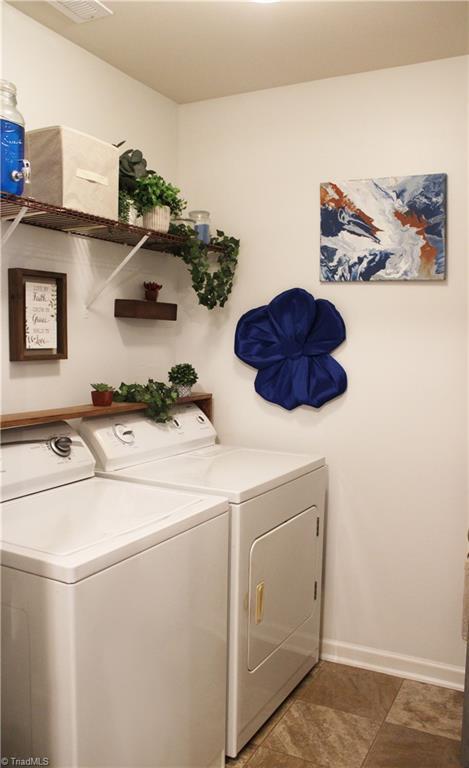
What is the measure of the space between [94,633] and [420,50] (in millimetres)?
2328

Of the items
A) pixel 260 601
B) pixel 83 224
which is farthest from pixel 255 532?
pixel 83 224

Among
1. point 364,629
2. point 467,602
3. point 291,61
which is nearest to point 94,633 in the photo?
point 467,602

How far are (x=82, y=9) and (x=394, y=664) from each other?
9.10 ft

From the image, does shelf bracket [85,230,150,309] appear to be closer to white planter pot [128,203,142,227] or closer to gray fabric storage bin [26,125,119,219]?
white planter pot [128,203,142,227]

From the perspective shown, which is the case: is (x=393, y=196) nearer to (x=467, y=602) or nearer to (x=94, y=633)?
(x=467, y=602)

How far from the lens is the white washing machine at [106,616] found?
1.49 metres

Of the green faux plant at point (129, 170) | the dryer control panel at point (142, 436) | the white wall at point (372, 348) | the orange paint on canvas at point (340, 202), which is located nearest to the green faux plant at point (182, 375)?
the dryer control panel at point (142, 436)

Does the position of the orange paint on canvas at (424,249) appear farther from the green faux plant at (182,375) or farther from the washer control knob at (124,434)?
the washer control knob at (124,434)

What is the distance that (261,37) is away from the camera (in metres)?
2.42

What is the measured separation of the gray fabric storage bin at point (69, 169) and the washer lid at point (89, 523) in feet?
3.07

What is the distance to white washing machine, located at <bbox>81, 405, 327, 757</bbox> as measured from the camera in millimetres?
2172

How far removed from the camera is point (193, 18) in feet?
7.49

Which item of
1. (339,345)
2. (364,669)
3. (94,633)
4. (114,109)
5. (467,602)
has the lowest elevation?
(364,669)

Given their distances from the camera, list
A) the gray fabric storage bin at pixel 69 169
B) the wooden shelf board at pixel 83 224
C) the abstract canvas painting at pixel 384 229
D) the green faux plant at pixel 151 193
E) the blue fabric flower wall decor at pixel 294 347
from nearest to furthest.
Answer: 1. the wooden shelf board at pixel 83 224
2. the gray fabric storage bin at pixel 69 169
3. the green faux plant at pixel 151 193
4. the abstract canvas painting at pixel 384 229
5. the blue fabric flower wall decor at pixel 294 347
